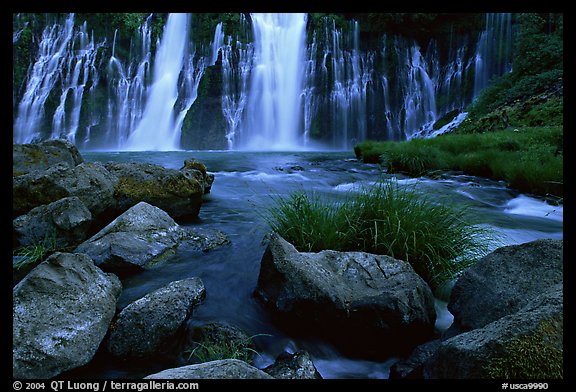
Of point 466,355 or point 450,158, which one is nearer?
point 466,355

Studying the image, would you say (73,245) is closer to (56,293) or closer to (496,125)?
(56,293)

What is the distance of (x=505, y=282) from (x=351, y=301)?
1.13 metres

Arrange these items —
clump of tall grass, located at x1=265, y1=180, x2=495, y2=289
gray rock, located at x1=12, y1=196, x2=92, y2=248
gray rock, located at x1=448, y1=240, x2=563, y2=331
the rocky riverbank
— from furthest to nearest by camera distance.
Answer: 1. gray rock, located at x1=12, y1=196, x2=92, y2=248
2. clump of tall grass, located at x1=265, y1=180, x2=495, y2=289
3. gray rock, located at x1=448, y1=240, x2=563, y2=331
4. the rocky riverbank

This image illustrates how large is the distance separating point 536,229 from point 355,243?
410cm

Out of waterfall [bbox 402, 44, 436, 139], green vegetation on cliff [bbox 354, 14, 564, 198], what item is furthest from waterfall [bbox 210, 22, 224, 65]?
green vegetation on cliff [bbox 354, 14, 564, 198]

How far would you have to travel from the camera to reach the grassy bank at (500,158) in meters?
8.25

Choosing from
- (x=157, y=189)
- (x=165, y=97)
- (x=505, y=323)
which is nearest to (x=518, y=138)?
(x=157, y=189)

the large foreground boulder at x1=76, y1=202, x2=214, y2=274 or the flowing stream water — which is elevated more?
the large foreground boulder at x1=76, y1=202, x2=214, y2=274

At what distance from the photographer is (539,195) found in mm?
8109

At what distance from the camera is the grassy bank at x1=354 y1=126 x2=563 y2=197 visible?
825cm

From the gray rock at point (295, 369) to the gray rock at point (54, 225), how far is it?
3206mm

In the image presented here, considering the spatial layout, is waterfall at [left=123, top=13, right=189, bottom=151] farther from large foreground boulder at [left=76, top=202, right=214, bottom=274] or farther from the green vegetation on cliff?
large foreground boulder at [left=76, top=202, right=214, bottom=274]

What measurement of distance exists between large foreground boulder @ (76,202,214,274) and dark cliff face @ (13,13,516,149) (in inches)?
1094

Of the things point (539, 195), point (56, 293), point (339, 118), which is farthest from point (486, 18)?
point (56, 293)
